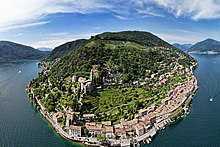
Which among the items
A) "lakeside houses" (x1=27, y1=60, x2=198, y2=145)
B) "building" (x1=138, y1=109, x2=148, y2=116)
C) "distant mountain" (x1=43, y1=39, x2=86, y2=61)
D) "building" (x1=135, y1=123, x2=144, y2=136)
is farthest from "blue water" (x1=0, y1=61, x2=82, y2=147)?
"distant mountain" (x1=43, y1=39, x2=86, y2=61)

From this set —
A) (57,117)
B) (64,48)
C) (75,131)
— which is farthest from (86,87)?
(64,48)

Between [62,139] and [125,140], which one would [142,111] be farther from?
[62,139]

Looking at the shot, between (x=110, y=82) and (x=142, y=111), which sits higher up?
(x=110, y=82)

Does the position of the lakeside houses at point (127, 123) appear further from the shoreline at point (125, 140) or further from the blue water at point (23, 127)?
the blue water at point (23, 127)

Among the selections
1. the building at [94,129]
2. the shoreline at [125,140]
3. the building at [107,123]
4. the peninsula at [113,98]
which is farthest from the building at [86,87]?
the building at [94,129]

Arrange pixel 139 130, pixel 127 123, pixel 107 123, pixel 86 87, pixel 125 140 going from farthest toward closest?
pixel 86 87 < pixel 107 123 < pixel 127 123 < pixel 139 130 < pixel 125 140

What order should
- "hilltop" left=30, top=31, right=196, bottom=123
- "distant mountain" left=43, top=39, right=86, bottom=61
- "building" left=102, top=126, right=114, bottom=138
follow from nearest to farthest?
"building" left=102, top=126, right=114, bottom=138 < "hilltop" left=30, top=31, right=196, bottom=123 < "distant mountain" left=43, top=39, right=86, bottom=61

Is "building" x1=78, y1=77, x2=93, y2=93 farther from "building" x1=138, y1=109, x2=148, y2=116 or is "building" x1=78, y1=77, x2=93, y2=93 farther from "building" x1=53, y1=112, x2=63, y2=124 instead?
"building" x1=138, y1=109, x2=148, y2=116
